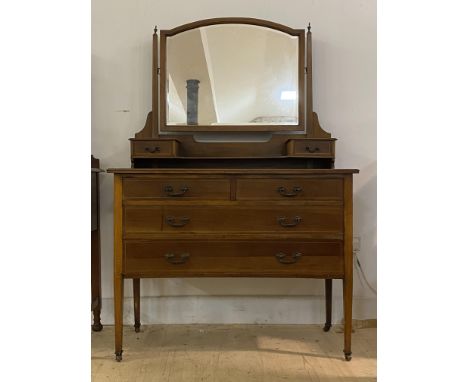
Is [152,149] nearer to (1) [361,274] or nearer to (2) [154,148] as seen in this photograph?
(2) [154,148]

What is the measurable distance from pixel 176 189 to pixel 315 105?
2.96 ft

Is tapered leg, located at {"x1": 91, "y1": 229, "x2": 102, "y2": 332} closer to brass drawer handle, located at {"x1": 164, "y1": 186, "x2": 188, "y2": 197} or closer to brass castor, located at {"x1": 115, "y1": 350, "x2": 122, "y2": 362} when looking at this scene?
brass castor, located at {"x1": 115, "y1": 350, "x2": 122, "y2": 362}

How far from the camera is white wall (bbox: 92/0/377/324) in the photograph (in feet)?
7.15

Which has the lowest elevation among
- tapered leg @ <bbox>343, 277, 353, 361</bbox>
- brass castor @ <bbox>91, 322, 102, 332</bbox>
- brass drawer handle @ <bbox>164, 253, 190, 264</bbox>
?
brass castor @ <bbox>91, 322, 102, 332</bbox>

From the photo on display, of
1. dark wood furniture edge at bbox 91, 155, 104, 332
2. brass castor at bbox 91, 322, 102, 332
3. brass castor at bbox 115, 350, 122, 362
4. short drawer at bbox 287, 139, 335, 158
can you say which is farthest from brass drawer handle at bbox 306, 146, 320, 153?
brass castor at bbox 91, 322, 102, 332

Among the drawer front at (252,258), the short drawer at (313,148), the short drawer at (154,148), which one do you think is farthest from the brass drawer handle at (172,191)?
the short drawer at (313,148)

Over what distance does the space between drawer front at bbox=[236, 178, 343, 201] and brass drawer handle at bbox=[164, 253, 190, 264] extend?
0.31 m

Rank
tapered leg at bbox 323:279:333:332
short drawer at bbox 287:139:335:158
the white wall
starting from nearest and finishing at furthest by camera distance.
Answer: short drawer at bbox 287:139:335:158 < tapered leg at bbox 323:279:333:332 < the white wall

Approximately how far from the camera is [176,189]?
1706mm

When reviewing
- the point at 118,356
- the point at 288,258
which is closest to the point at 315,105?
the point at 288,258

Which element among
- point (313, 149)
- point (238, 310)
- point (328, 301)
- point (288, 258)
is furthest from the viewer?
point (238, 310)

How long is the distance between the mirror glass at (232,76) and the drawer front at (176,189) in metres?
0.51
